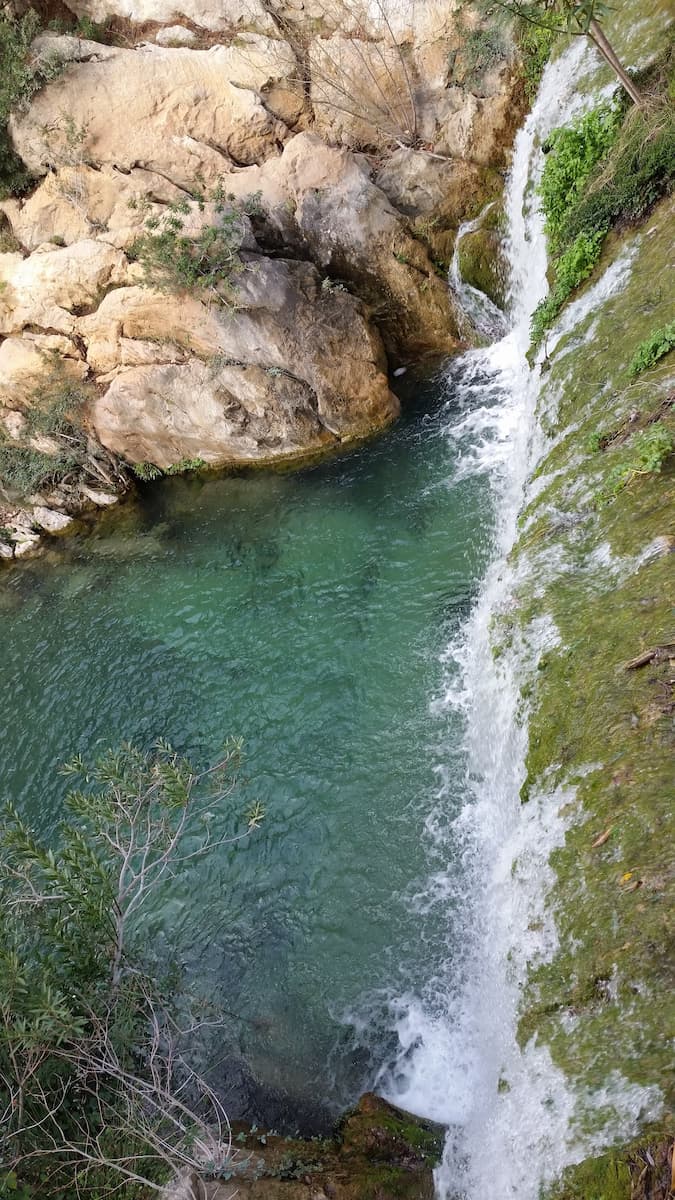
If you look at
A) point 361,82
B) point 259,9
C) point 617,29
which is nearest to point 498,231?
point 617,29

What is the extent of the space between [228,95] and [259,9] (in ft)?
10.6

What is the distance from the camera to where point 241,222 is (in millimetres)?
18312

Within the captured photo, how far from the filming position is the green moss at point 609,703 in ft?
16.3

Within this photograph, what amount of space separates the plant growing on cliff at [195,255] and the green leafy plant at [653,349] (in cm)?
1180

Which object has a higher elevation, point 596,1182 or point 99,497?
point 99,497

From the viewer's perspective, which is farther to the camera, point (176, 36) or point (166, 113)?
point (176, 36)

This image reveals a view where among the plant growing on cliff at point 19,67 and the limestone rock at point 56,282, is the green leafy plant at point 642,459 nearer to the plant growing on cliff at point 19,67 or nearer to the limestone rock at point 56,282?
the limestone rock at point 56,282

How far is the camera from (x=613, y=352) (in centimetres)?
1007

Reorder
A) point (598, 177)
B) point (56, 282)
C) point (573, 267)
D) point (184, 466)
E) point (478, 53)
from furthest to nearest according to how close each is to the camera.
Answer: point (184, 466)
point (56, 282)
point (478, 53)
point (573, 267)
point (598, 177)

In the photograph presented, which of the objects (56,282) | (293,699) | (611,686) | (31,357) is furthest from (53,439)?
(611,686)

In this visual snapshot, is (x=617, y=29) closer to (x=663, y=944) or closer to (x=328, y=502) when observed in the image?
(x=328, y=502)

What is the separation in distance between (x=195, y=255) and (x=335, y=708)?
12.6 metres

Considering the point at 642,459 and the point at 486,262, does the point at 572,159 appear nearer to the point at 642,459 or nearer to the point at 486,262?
the point at 486,262

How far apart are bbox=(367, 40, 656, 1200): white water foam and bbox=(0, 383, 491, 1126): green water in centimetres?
28
